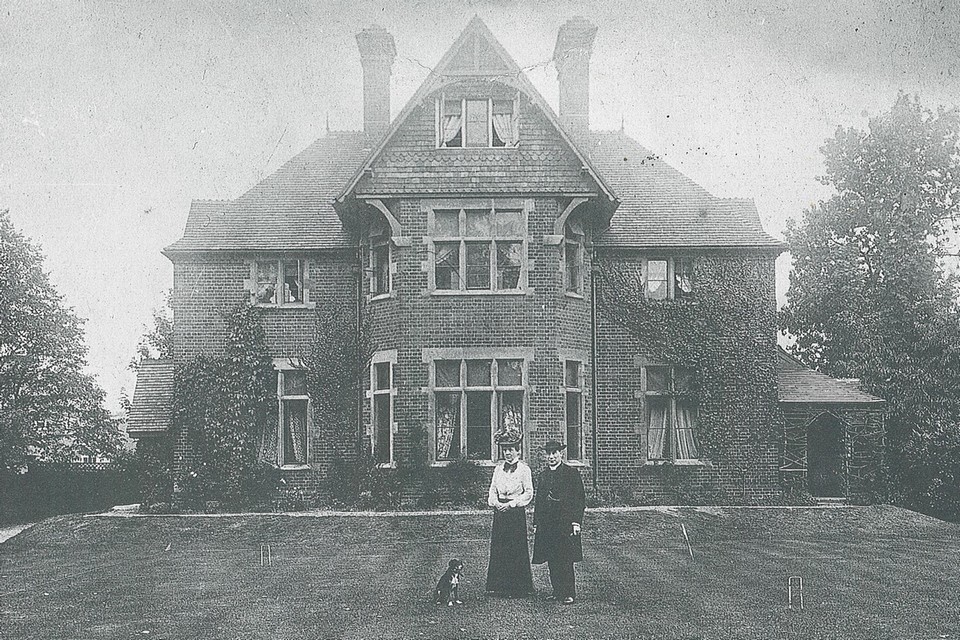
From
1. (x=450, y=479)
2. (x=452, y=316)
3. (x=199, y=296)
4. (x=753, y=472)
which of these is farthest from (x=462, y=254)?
(x=753, y=472)

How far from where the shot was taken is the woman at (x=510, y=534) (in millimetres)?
12773

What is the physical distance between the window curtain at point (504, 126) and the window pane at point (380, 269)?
141 inches

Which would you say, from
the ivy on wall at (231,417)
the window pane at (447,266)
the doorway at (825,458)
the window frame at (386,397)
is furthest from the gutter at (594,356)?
the ivy on wall at (231,417)

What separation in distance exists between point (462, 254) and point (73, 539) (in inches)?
383

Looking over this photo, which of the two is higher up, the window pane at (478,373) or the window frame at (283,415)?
the window pane at (478,373)

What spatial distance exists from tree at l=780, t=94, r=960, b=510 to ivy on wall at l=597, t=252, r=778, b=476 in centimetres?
848

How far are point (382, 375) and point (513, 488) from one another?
11708mm

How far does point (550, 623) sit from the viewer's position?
11.4 m

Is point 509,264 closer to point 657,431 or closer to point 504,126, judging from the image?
point 504,126

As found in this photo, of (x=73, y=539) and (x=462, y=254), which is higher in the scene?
(x=462, y=254)

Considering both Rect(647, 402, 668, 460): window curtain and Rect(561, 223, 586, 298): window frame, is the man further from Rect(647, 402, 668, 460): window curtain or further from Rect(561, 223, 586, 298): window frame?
Rect(647, 402, 668, 460): window curtain

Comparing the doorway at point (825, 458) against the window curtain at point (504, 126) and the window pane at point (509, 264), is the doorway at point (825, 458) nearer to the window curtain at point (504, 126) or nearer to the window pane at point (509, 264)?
the window pane at point (509, 264)

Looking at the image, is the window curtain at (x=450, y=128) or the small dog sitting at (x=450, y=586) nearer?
the small dog sitting at (x=450, y=586)

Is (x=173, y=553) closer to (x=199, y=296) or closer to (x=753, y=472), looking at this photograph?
(x=199, y=296)
